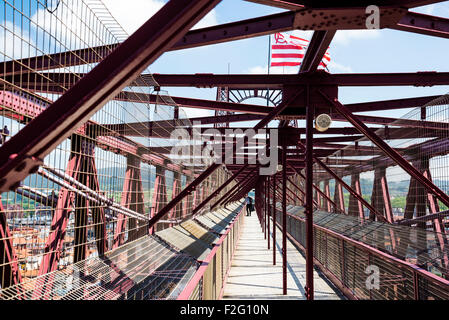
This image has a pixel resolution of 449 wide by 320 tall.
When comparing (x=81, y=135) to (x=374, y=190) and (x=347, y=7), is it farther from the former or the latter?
(x=374, y=190)

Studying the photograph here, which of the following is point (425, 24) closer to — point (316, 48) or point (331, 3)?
point (316, 48)

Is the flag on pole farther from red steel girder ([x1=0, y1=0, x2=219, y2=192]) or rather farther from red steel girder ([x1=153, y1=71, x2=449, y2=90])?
red steel girder ([x1=0, y1=0, x2=219, y2=192])

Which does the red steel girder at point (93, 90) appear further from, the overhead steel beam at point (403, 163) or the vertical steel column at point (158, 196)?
the overhead steel beam at point (403, 163)

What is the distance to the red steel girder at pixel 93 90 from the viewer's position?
1875 mm

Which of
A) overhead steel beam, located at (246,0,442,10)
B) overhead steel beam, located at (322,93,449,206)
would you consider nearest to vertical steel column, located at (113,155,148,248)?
overhead steel beam, located at (246,0,442,10)

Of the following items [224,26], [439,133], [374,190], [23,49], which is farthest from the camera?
[374,190]

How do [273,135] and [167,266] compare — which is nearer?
[167,266]

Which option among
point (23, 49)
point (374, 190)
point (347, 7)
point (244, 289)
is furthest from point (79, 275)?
point (374, 190)

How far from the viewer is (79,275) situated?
3.37 m

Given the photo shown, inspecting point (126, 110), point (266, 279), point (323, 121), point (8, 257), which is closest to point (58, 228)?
point (8, 257)

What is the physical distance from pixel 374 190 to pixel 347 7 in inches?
420

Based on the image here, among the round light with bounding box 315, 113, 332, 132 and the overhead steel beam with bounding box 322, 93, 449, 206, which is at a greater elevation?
the round light with bounding box 315, 113, 332, 132

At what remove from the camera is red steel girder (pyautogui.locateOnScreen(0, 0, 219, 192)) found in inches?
73.8
